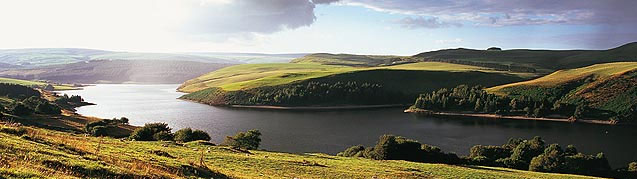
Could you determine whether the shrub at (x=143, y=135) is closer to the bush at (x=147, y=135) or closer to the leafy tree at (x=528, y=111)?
the bush at (x=147, y=135)

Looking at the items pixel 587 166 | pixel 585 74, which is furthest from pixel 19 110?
pixel 585 74

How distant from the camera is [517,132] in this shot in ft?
378

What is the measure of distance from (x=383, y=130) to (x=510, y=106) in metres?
66.7

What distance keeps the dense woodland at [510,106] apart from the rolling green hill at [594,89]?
93.2 inches

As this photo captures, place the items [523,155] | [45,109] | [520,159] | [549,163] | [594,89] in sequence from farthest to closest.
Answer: [594,89] < [45,109] < [523,155] < [520,159] < [549,163]

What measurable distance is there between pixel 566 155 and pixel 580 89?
129218 millimetres

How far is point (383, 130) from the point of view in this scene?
383 feet

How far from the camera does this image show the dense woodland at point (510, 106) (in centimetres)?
13912

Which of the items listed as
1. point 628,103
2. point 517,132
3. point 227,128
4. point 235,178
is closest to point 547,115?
point 628,103

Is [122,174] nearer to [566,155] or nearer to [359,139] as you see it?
[566,155]

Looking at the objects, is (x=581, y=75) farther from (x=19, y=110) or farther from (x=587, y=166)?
(x=19, y=110)

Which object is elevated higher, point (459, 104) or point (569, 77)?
point (569, 77)

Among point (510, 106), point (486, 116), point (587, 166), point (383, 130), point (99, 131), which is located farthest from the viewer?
point (510, 106)

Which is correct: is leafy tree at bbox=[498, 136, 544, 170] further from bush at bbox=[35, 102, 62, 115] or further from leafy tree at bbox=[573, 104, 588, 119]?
bush at bbox=[35, 102, 62, 115]
